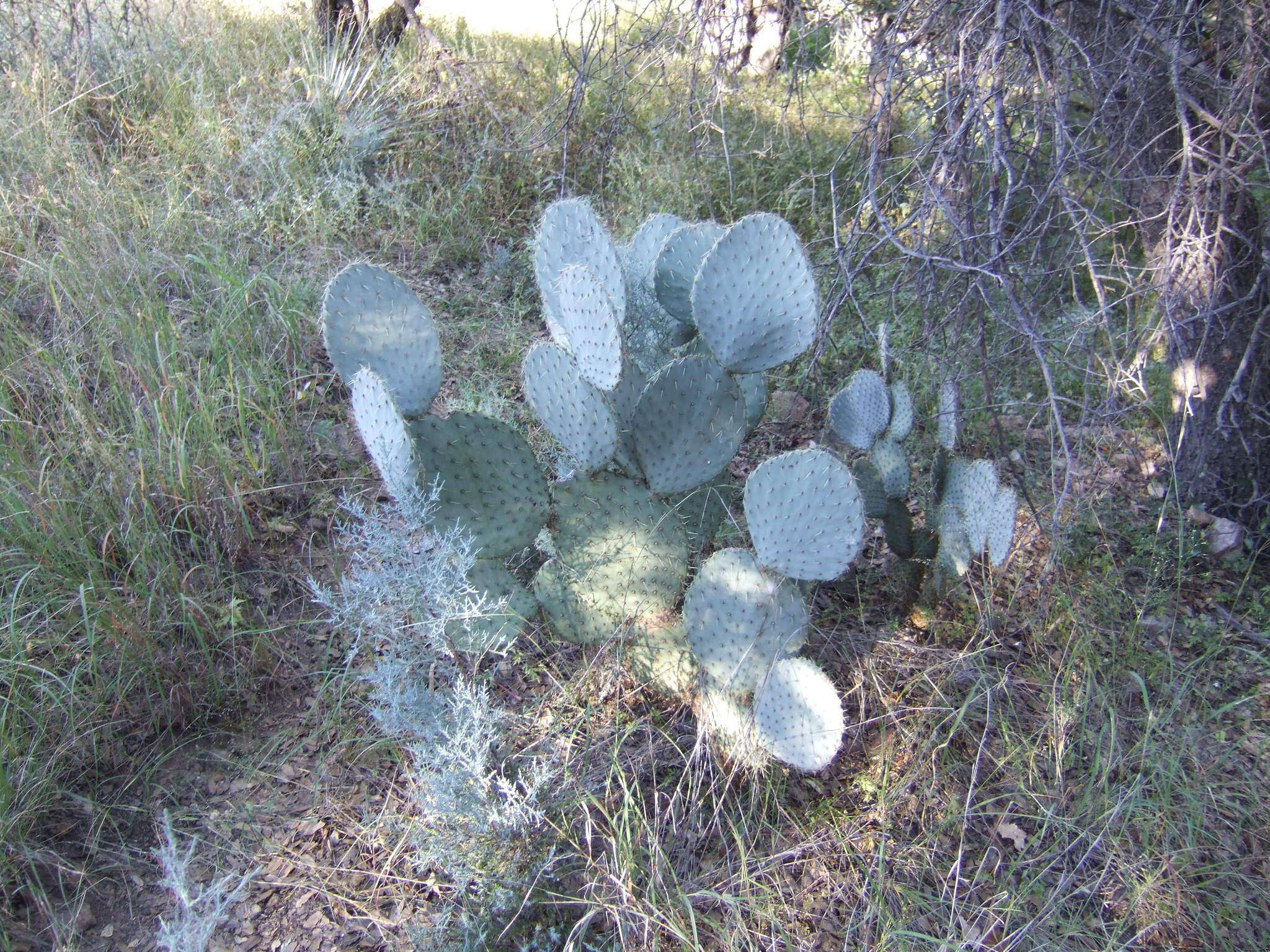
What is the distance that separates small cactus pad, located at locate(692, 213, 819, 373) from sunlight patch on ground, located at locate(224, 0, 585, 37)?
4546 millimetres

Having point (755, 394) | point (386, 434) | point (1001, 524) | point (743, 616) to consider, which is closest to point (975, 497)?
point (1001, 524)

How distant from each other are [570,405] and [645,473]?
31 cm

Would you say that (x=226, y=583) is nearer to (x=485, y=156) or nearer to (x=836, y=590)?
(x=836, y=590)

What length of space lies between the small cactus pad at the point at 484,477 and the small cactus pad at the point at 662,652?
42cm

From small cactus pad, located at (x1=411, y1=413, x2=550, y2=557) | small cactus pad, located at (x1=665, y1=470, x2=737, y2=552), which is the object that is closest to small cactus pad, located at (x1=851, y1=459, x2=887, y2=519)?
small cactus pad, located at (x1=665, y1=470, x2=737, y2=552)

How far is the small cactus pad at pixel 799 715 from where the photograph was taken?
195cm

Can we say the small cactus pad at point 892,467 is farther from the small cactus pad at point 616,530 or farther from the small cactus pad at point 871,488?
the small cactus pad at point 616,530

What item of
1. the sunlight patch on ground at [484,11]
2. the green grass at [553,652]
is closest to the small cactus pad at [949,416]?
the green grass at [553,652]

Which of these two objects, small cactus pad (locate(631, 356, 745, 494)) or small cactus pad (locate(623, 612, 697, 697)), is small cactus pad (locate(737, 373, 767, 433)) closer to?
small cactus pad (locate(631, 356, 745, 494))

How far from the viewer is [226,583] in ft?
8.41

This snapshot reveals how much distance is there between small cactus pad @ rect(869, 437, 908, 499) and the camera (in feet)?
8.54

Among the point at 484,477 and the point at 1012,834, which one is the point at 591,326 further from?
the point at 1012,834

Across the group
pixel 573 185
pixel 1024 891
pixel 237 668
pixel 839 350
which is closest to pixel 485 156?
pixel 573 185

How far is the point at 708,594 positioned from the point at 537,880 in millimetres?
767
